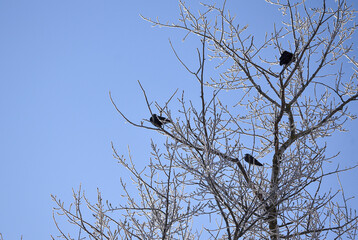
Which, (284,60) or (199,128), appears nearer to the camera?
(199,128)

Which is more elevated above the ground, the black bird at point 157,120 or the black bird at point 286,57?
the black bird at point 286,57

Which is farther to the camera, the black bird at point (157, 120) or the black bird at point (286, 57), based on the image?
the black bird at point (286, 57)

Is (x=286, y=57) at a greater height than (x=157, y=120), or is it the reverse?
(x=286, y=57)

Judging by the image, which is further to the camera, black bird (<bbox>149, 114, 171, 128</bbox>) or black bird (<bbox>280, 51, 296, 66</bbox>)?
black bird (<bbox>280, 51, 296, 66</bbox>)

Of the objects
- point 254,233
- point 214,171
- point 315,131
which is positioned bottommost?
point 254,233

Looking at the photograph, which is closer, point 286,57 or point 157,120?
point 157,120

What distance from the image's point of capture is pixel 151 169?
13.5 feet

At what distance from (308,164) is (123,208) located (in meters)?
1.77

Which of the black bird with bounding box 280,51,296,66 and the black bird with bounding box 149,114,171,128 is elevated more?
the black bird with bounding box 280,51,296,66

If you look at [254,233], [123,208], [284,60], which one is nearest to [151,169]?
[123,208]

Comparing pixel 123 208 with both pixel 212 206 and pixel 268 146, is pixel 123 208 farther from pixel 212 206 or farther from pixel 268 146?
pixel 268 146

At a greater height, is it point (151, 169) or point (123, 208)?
point (151, 169)

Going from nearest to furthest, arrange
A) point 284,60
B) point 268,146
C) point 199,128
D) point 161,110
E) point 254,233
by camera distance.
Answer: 1. point 199,128
2. point 161,110
3. point 254,233
4. point 284,60
5. point 268,146

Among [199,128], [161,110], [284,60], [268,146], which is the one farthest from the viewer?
[268,146]
